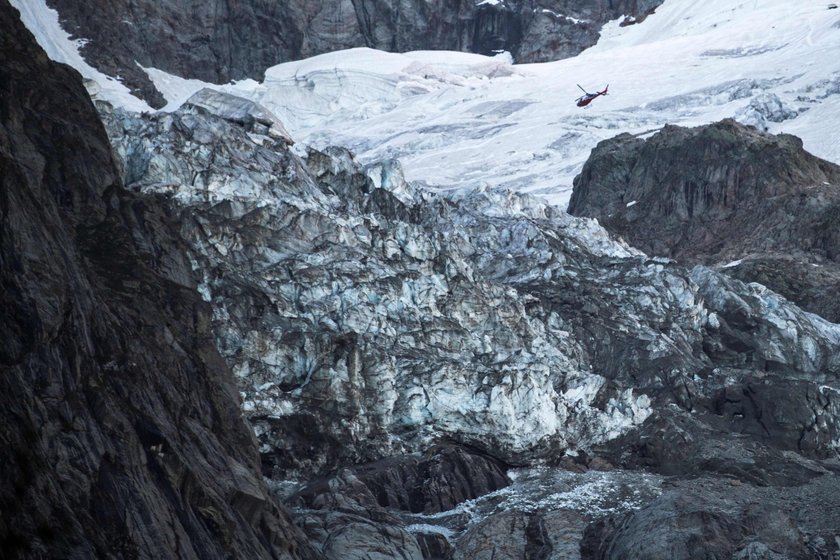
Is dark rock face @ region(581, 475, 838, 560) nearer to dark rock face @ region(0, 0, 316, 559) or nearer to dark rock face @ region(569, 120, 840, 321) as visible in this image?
dark rock face @ region(0, 0, 316, 559)

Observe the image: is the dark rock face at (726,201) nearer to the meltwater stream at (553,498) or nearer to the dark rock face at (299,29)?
the meltwater stream at (553,498)

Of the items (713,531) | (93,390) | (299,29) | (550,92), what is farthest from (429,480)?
(299,29)

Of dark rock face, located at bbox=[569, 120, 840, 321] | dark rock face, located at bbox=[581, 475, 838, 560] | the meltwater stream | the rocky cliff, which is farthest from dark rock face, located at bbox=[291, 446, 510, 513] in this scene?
dark rock face, located at bbox=[569, 120, 840, 321]

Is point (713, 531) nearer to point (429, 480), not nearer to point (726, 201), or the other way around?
point (429, 480)

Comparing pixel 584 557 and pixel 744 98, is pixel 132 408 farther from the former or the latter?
pixel 744 98

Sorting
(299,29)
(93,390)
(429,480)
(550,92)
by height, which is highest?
(299,29)
